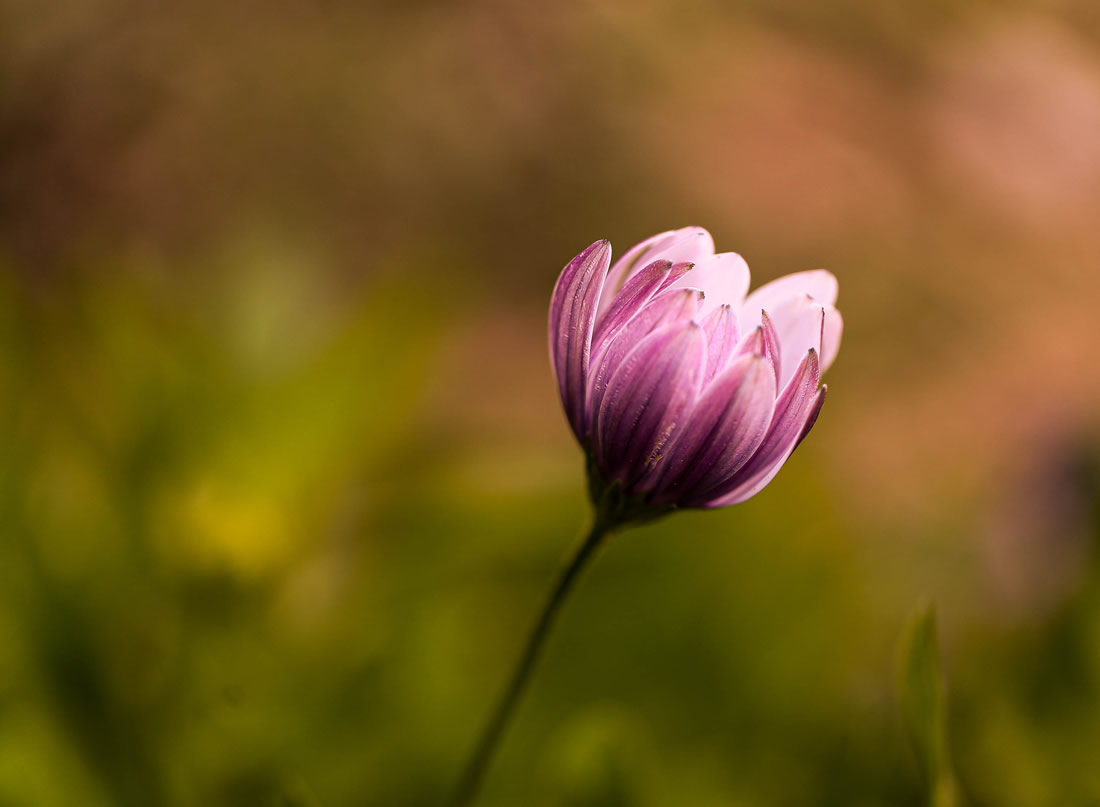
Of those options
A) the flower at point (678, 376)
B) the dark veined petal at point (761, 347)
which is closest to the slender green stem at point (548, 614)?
the flower at point (678, 376)

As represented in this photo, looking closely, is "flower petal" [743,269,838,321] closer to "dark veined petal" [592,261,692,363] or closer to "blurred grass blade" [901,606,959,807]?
"dark veined petal" [592,261,692,363]

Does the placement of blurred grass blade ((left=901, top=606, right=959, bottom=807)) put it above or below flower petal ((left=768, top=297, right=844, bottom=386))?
below

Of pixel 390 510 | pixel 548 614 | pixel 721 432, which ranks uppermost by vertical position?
pixel 721 432

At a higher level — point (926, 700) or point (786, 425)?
point (786, 425)

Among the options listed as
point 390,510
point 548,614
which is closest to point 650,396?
point 548,614

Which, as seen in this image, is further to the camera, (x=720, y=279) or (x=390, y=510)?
(x=390, y=510)

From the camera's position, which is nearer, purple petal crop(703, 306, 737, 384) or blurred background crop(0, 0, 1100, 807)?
purple petal crop(703, 306, 737, 384)

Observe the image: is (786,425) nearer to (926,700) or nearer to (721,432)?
(721,432)

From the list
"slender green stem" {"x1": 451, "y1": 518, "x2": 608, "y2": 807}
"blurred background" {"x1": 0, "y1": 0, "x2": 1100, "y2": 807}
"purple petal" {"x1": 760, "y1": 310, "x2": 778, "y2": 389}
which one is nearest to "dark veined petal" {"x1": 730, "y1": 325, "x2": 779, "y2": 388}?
"purple petal" {"x1": 760, "y1": 310, "x2": 778, "y2": 389}
